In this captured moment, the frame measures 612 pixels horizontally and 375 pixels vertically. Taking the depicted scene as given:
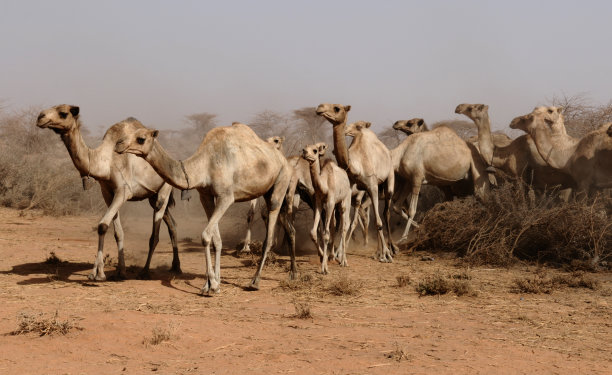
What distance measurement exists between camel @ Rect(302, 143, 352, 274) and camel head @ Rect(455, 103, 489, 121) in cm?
523

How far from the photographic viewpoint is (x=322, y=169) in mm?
10633

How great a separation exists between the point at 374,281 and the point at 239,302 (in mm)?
2694

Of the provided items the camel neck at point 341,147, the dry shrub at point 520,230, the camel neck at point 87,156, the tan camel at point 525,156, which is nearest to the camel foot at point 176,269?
the camel neck at point 87,156

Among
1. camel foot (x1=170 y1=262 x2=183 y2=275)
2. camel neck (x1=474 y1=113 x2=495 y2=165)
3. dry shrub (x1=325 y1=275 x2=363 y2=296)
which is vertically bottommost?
camel foot (x1=170 y1=262 x2=183 y2=275)

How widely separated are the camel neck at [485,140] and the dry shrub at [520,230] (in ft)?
5.75

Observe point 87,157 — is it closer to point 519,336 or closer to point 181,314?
point 181,314

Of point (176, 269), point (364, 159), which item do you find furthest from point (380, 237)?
point (176, 269)

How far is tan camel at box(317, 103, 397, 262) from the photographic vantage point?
10.9 metres

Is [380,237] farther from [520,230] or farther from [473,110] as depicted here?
[473,110]

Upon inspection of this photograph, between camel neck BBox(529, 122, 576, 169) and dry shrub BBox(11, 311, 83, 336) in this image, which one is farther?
camel neck BBox(529, 122, 576, 169)

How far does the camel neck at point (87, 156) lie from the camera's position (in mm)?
8438

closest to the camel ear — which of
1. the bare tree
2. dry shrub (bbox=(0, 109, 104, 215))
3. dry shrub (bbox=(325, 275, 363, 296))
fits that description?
dry shrub (bbox=(325, 275, 363, 296))

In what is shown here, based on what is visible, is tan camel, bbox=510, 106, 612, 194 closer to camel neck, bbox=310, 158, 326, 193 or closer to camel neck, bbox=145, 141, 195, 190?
camel neck, bbox=310, 158, 326, 193

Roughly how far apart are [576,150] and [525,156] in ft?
4.73
